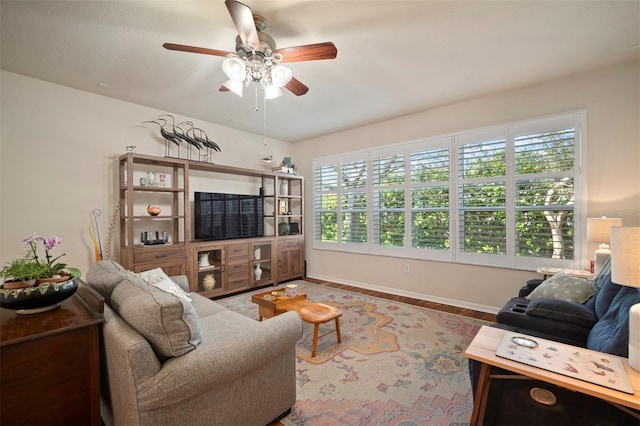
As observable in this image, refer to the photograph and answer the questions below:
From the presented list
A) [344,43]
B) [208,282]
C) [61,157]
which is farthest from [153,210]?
[344,43]

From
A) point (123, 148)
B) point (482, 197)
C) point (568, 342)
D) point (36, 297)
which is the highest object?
point (123, 148)

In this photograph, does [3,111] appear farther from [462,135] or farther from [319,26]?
[462,135]

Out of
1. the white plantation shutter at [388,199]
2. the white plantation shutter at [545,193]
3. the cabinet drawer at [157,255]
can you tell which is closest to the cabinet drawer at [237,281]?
the cabinet drawer at [157,255]

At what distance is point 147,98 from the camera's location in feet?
11.6

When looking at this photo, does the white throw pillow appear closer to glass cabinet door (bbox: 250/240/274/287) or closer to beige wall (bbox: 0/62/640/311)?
beige wall (bbox: 0/62/640/311)

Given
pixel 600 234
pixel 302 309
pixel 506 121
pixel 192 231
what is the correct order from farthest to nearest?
pixel 192 231 < pixel 506 121 < pixel 302 309 < pixel 600 234

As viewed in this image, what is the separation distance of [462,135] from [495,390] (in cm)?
318

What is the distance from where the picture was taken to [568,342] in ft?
5.86

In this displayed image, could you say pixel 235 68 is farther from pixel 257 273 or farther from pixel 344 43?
pixel 257 273

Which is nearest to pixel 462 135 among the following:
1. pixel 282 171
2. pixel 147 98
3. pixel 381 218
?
pixel 381 218

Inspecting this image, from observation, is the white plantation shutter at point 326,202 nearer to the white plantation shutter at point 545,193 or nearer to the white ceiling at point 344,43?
the white ceiling at point 344,43

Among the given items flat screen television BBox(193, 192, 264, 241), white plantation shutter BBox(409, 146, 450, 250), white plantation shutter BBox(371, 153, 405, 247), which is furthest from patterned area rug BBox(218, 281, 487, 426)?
flat screen television BBox(193, 192, 264, 241)

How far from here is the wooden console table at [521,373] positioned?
999mm

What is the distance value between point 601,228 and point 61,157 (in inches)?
223
